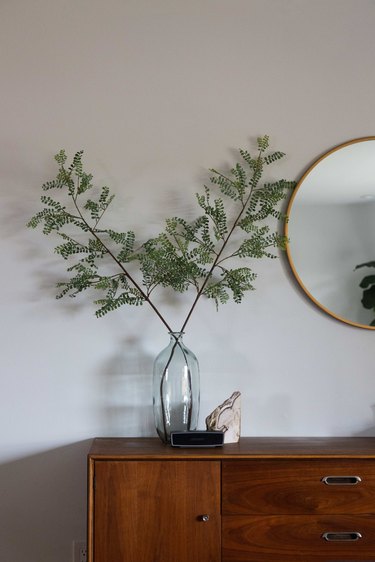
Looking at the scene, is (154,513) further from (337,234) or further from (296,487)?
(337,234)

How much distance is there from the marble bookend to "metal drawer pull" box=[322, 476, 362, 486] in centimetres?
35

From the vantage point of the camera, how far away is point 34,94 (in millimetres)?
2727

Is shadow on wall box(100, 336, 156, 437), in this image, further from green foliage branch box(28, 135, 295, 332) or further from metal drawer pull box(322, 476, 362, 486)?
metal drawer pull box(322, 476, 362, 486)

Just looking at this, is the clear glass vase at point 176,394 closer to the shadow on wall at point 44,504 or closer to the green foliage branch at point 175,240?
the green foliage branch at point 175,240

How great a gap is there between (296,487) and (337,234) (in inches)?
37.4

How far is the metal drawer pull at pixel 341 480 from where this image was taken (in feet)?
7.57

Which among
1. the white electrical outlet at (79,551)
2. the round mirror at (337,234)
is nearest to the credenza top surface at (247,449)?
the white electrical outlet at (79,551)

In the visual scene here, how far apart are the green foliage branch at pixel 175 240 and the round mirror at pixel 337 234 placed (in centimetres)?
10

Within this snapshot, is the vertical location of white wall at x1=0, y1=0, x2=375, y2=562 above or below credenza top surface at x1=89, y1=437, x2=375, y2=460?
above

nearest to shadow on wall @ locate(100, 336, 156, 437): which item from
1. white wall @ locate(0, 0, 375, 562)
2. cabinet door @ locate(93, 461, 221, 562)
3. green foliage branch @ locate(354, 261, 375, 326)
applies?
white wall @ locate(0, 0, 375, 562)

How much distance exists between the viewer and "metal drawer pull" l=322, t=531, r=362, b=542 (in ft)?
7.53

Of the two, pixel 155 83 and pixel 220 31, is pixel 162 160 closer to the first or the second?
pixel 155 83

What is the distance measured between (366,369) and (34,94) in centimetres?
159

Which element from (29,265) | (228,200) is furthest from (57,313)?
(228,200)
